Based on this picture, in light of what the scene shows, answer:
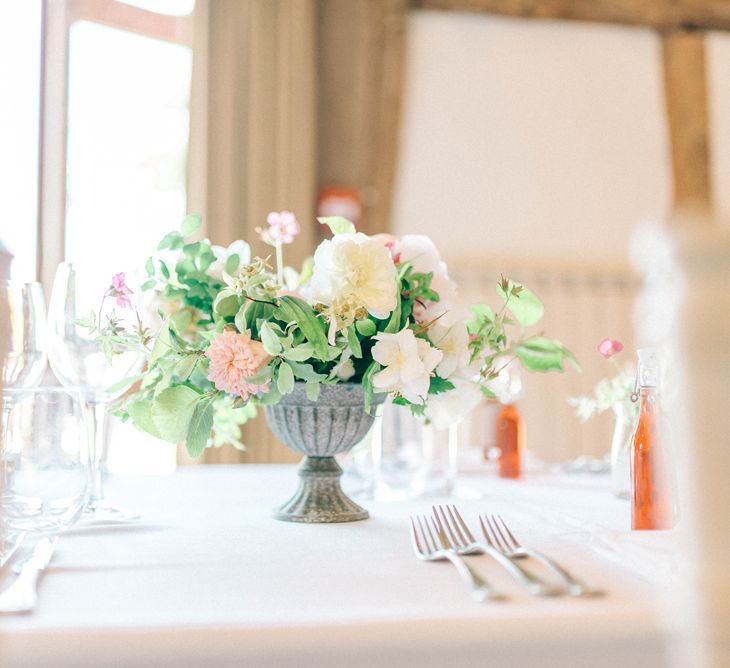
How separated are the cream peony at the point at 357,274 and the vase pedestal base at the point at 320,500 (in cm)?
22

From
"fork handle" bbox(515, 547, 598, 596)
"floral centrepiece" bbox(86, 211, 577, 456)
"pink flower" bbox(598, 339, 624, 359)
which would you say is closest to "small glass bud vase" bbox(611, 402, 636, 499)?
"pink flower" bbox(598, 339, 624, 359)

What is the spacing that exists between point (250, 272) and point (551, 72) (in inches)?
106

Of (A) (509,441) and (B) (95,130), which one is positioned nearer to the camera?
(A) (509,441)

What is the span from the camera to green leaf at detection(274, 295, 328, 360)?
85cm

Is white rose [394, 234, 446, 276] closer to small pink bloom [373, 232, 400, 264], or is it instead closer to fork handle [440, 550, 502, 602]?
small pink bloom [373, 232, 400, 264]

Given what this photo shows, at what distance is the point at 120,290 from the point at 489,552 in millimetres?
508

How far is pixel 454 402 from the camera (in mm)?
976

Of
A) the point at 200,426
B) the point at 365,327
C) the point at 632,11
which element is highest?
the point at 632,11

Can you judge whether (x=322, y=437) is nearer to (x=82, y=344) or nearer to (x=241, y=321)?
(x=241, y=321)

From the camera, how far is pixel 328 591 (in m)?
0.61

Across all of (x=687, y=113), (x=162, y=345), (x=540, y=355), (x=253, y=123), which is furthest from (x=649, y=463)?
(x=687, y=113)

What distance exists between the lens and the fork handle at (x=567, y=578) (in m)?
0.60

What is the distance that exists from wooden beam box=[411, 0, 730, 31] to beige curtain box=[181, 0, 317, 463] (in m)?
0.74

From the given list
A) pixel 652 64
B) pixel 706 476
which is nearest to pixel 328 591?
pixel 706 476
